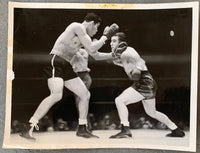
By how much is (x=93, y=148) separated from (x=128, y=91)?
127 mm

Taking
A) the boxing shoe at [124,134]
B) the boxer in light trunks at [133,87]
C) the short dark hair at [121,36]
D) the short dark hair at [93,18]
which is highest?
the short dark hair at [93,18]

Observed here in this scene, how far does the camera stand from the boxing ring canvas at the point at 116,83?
0.47 meters

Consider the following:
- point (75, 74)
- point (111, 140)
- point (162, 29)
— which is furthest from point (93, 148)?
point (162, 29)

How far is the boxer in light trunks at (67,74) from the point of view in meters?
0.47

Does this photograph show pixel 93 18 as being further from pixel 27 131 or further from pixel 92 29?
pixel 27 131

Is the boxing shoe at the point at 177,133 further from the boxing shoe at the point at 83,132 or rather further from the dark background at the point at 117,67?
the boxing shoe at the point at 83,132

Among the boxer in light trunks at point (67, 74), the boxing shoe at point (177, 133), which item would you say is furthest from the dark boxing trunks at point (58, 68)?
the boxing shoe at point (177, 133)

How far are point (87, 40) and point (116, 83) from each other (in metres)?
0.10

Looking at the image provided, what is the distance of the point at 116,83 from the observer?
0.47 m

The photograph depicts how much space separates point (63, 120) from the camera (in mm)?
471

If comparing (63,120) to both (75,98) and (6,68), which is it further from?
(6,68)

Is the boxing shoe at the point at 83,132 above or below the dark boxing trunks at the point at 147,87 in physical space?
below

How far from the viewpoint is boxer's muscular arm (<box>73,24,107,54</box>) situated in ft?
1.55

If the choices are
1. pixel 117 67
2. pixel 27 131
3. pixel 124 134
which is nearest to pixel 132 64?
pixel 117 67
